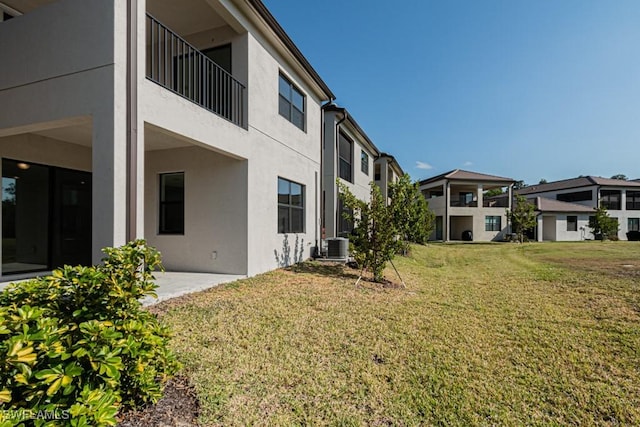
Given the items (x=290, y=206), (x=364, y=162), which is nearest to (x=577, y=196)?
(x=364, y=162)

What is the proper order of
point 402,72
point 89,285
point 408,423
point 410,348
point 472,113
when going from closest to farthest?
point 89,285, point 408,423, point 410,348, point 402,72, point 472,113

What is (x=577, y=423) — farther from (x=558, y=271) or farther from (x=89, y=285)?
(x=558, y=271)

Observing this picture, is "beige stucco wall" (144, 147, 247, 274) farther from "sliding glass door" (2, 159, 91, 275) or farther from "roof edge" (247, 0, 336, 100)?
"roof edge" (247, 0, 336, 100)

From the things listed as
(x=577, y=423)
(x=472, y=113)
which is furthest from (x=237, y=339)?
(x=472, y=113)

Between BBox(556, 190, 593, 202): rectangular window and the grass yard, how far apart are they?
133 feet

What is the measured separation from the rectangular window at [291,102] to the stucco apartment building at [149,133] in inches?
2.8

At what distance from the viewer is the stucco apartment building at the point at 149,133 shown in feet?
16.4

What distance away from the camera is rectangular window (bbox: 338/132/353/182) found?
51.5 feet

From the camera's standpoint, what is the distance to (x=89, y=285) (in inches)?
103

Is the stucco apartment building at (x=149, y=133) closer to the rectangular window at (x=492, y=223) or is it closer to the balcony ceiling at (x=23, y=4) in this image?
the balcony ceiling at (x=23, y=4)

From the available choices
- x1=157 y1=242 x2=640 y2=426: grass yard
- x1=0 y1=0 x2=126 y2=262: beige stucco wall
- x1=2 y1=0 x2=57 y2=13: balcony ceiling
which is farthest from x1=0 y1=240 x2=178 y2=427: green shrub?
x1=2 y1=0 x2=57 y2=13: balcony ceiling

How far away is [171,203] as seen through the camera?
352 inches

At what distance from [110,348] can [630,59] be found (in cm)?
1357

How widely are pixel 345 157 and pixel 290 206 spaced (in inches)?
259
